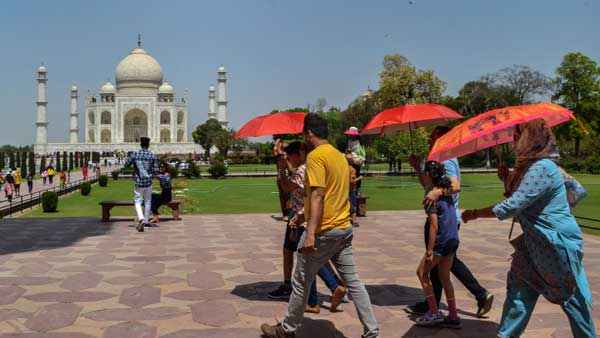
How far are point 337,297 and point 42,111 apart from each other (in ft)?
258

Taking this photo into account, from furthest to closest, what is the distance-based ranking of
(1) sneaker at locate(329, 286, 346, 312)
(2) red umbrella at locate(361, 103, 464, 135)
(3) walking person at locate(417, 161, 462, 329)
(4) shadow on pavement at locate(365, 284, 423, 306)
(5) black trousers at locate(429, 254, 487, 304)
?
(2) red umbrella at locate(361, 103, 464, 135) → (4) shadow on pavement at locate(365, 284, 423, 306) → (1) sneaker at locate(329, 286, 346, 312) → (5) black trousers at locate(429, 254, 487, 304) → (3) walking person at locate(417, 161, 462, 329)

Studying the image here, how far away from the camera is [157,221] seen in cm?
1070

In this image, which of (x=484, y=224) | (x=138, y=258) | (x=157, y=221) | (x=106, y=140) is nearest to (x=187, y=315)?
(x=138, y=258)

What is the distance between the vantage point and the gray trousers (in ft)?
12.2

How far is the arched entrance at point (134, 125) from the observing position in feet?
268

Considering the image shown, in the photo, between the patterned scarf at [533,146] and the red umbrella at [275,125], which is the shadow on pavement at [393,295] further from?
the patterned scarf at [533,146]

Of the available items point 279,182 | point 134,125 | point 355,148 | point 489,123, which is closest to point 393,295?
point 279,182

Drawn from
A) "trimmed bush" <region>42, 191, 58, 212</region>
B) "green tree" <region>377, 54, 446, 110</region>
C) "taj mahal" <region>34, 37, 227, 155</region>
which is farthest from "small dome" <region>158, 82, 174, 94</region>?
"trimmed bush" <region>42, 191, 58, 212</region>

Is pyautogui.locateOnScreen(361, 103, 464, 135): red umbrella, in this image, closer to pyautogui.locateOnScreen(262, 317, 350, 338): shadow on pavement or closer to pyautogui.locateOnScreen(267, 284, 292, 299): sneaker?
pyautogui.locateOnScreen(267, 284, 292, 299): sneaker

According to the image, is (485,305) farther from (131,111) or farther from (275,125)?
(131,111)

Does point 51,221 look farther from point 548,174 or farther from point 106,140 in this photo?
point 106,140

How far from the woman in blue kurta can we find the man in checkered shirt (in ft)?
22.8

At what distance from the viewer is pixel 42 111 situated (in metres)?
75.6

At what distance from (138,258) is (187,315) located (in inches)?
105
